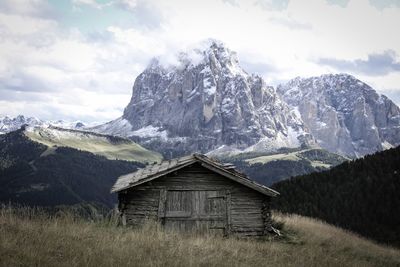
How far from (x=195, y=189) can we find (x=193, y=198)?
0.42 m

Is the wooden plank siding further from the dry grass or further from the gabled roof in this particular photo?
the dry grass

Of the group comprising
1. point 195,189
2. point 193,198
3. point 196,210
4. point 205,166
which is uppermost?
point 205,166

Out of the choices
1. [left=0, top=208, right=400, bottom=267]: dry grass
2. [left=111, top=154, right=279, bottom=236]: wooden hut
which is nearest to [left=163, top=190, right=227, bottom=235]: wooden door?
[left=111, top=154, right=279, bottom=236]: wooden hut

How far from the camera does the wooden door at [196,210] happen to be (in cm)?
2038

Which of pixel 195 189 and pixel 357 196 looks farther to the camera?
pixel 357 196

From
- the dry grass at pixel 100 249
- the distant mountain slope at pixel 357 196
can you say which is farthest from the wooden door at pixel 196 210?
the distant mountain slope at pixel 357 196

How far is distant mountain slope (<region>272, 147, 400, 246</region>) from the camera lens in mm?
64750

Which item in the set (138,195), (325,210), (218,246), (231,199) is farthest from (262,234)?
Answer: (325,210)

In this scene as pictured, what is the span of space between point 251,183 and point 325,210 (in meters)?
51.5

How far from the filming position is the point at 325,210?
68.5 m

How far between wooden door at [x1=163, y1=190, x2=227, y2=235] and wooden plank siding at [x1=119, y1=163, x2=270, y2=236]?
8 cm

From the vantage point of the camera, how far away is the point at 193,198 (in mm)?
20609

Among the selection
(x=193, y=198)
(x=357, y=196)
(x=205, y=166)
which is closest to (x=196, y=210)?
(x=193, y=198)

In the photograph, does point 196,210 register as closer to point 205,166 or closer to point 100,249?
point 205,166
